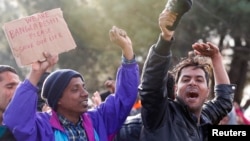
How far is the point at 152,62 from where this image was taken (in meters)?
3.05

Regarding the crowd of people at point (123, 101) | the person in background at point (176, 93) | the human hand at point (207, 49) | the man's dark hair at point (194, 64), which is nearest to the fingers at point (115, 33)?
the crowd of people at point (123, 101)

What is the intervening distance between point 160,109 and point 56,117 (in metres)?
0.59

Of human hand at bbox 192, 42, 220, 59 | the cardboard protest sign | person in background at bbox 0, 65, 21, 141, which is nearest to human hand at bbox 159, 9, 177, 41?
the cardboard protest sign

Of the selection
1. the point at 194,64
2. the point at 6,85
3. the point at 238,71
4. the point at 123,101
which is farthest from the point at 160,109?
the point at 238,71

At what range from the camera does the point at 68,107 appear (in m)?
3.17

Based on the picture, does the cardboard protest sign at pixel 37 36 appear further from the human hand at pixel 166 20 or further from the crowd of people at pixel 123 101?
the human hand at pixel 166 20

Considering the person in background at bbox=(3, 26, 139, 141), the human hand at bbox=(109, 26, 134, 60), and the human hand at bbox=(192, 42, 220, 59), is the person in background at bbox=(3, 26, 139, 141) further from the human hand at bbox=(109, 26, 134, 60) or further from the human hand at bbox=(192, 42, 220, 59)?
the human hand at bbox=(192, 42, 220, 59)

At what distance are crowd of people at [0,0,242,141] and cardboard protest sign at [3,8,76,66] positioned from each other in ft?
0.29

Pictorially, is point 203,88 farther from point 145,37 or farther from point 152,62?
point 145,37

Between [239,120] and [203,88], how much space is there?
4.93m

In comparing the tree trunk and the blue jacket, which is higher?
the blue jacket

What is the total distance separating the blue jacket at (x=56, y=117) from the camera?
2891mm

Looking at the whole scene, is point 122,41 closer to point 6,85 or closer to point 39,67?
point 39,67

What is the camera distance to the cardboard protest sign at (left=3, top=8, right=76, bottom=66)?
3.16 m
